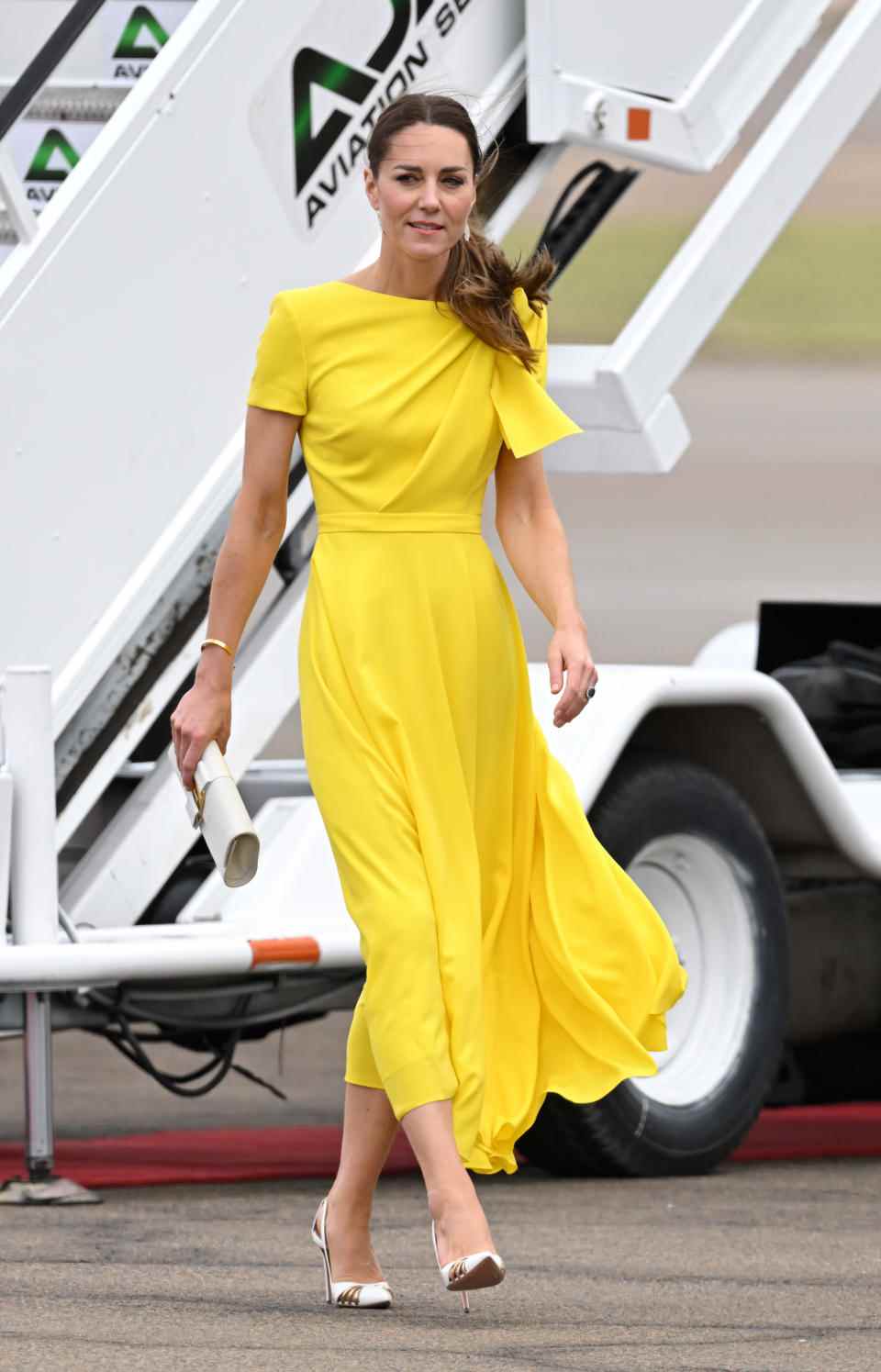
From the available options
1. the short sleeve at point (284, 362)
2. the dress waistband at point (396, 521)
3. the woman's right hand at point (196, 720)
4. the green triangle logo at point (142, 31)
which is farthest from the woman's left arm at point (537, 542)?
the green triangle logo at point (142, 31)

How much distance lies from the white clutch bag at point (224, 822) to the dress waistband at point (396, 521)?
0.39 meters

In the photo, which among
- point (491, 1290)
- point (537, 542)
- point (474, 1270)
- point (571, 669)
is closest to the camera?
point (474, 1270)


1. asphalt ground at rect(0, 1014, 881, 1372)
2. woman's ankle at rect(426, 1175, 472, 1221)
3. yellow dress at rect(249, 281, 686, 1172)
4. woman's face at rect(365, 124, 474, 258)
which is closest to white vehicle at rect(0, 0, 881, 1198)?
asphalt ground at rect(0, 1014, 881, 1372)

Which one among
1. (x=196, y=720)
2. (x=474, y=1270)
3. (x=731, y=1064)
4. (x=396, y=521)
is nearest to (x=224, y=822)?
(x=196, y=720)

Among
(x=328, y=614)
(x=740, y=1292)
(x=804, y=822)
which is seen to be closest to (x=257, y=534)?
(x=328, y=614)

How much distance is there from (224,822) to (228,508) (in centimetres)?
199

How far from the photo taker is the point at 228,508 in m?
5.86

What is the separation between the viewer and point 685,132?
689 centimetres

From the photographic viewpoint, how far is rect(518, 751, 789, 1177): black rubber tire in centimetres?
599

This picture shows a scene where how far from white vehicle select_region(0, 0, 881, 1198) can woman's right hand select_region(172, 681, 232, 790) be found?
4.22ft

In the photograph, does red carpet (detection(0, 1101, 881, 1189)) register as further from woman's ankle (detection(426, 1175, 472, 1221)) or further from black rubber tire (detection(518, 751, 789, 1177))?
woman's ankle (detection(426, 1175, 472, 1221))

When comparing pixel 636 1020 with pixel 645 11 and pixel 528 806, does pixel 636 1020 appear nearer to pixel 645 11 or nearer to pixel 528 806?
pixel 528 806

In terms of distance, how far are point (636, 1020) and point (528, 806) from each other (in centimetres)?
36

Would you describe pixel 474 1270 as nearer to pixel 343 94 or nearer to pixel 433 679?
pixel 433 679
